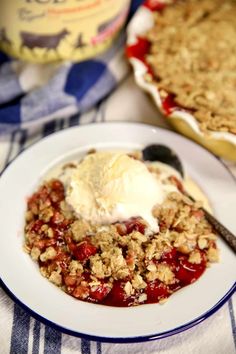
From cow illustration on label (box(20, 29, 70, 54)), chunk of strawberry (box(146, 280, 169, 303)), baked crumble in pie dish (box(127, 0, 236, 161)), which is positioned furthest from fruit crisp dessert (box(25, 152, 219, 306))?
cow illustration on label (box(20, 29, 70, 54))

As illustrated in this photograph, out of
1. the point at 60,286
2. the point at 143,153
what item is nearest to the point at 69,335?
the point at 60,286

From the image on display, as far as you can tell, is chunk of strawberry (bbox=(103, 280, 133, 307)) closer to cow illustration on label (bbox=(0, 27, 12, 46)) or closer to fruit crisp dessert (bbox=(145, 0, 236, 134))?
fruit crisp dessert (bbox=(145, 0, 236, 134))

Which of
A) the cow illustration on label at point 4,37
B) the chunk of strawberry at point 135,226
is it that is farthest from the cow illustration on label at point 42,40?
the chunk of strawberry at point 135,226

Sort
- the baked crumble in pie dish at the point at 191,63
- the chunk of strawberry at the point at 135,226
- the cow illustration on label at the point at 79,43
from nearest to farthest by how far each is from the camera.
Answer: the chunk of strawberry at the point at 135,226
the baked crumble in pie dish at the point at 191,63
the cow illustration on label at the point at 79,43

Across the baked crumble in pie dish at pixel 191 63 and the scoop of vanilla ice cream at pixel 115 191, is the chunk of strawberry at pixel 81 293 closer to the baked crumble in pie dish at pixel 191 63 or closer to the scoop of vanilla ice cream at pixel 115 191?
the scoop of vanilla ice cream at pixel 115 191

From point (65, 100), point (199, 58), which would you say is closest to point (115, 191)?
point (65, 100)

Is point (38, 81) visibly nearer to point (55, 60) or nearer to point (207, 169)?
point (55, 60)
